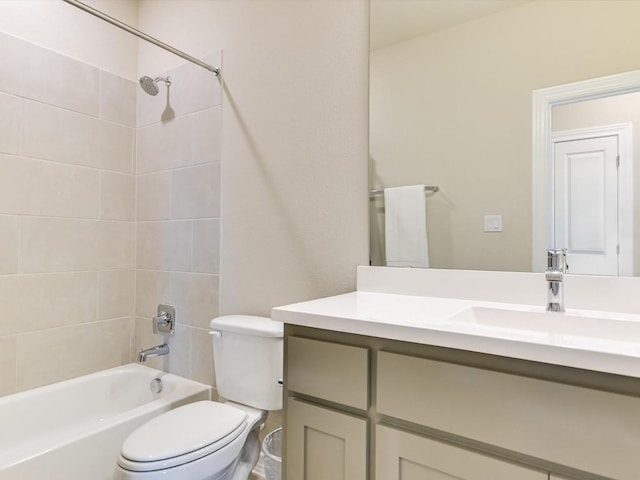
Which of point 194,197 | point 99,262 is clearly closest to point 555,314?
point 194,197

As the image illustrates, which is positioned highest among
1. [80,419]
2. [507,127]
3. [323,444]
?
[507,127]

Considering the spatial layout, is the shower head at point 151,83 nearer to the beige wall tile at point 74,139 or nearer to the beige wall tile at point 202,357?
the beige wall tile at point 74,139

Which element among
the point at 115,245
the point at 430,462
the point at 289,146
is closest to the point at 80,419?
the point at 115,245

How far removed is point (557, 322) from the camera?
3.16 feet

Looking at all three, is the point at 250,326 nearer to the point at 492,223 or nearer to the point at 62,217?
the point at 492,223

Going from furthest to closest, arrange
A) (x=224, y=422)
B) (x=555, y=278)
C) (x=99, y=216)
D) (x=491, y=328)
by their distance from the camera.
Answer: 1. (x=99, y=216)
2. (x=224, y=422)
3. (x=555, y=278)
4. (x=491, y=328)

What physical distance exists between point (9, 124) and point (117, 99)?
572 millimetres

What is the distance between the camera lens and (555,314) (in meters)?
0.97

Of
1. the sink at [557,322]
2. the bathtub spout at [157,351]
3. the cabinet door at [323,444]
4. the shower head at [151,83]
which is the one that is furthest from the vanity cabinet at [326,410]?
the shower head at [151,83]

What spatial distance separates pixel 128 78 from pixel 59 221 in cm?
92

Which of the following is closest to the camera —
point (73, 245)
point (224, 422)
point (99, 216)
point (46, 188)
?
point (224, 422)

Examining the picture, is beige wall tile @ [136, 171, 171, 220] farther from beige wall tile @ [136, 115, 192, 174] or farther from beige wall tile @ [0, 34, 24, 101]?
beige wall tile @ [0, 34, 24, 101]

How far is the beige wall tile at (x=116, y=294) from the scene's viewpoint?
203 centimetres

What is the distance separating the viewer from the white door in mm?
1036
